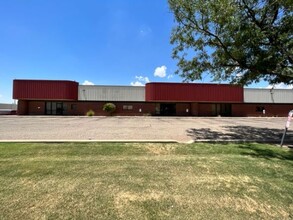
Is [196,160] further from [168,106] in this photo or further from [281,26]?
[168,106]

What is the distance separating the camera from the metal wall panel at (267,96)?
121 feet

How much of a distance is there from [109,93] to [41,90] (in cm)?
961

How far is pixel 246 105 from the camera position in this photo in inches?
1464

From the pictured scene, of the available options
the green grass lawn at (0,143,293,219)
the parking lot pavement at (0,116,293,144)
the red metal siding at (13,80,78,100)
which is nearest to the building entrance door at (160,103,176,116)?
the red metal siding at (13,80,78,100)

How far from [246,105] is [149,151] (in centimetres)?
3391

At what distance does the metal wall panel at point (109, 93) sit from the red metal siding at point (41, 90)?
2314 mm

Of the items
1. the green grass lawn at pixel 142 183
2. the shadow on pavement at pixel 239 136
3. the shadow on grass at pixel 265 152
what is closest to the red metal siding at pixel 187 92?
the shadow on pavement at pixel 239 136

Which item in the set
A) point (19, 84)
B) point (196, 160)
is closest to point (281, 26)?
point (196, 160)

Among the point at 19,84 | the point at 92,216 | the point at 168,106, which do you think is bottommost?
the point at 92,216

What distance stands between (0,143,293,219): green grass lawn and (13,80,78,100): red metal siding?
91.3ft

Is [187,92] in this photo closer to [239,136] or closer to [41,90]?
[41,90]

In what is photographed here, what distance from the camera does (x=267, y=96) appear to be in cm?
3719

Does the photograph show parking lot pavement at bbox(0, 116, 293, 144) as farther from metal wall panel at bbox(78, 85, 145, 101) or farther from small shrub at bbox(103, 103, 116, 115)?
metal wall panel at bbox(78, 85, 145, 101)

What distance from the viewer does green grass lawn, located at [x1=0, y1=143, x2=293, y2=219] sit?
3.76 metres
